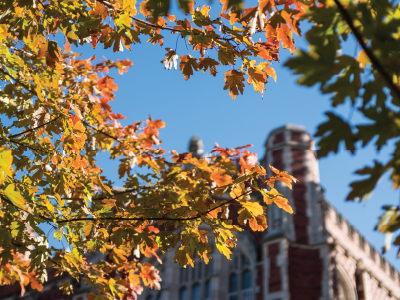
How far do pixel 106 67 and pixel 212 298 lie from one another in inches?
325

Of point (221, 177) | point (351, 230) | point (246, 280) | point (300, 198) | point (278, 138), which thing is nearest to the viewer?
point (221, 177)

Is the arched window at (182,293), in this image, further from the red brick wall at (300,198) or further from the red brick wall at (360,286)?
the red brick wall at (360,286)

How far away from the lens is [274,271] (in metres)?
10.9

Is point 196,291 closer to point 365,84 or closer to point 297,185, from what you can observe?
point 297,185

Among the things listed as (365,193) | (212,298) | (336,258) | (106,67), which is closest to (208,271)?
(212,298)

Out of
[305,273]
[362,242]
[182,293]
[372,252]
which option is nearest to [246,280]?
[305,273]

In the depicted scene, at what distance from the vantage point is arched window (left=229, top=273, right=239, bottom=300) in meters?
11.7

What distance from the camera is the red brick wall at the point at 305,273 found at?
10508 mm

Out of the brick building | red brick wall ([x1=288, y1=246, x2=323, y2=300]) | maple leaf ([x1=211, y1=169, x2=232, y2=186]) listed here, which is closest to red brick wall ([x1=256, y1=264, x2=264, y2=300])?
the brick building

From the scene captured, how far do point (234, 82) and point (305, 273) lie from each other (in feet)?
27.3

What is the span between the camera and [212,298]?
38.5 ft

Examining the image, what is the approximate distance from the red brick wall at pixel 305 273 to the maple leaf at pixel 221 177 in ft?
25.0

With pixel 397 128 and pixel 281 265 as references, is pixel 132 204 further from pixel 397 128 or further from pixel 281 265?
pixel 281 265

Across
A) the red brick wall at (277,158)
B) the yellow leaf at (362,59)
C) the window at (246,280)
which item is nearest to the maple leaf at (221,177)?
the yellow leaf at (362,59)
